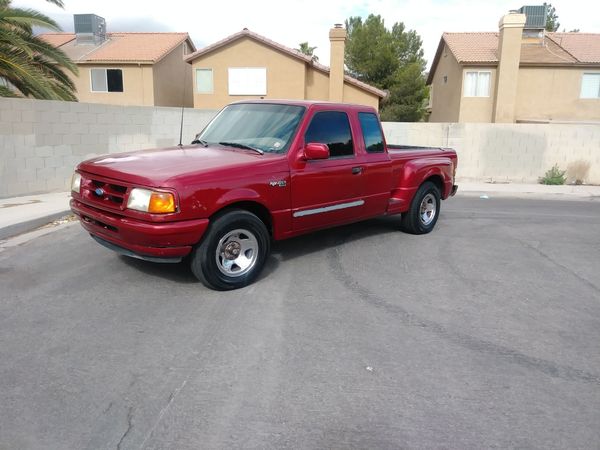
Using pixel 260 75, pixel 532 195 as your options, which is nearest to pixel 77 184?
pixel 532 195

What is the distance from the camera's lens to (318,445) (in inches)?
108

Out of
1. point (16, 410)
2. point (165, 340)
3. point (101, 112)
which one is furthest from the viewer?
point (101, 112)

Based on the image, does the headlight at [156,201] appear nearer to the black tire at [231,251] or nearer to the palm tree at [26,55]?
the black tire at [231,251]

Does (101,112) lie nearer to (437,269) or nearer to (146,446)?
(437,269)

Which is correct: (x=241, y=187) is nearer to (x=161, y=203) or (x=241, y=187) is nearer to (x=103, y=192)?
(x=161, y=203)

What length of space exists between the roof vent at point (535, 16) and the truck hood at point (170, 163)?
97.9ft

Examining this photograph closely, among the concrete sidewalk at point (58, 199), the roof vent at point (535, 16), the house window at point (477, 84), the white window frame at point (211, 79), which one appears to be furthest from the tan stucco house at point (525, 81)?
the white window frame at point (211, 79)

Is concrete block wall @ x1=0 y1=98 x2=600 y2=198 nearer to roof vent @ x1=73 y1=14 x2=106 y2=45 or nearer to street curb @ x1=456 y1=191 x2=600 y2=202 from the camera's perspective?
street curb @ x1=456 y1=191 x2=600 y2=202

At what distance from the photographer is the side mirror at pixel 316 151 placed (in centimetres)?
534

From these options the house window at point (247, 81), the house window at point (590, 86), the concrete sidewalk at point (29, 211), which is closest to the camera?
the concrete sidewalk at point (29, 211)

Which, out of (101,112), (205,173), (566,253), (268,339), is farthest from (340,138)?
(101,112)

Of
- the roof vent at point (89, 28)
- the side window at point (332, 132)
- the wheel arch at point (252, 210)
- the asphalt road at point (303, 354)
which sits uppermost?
the roof vent at point (89, 28)

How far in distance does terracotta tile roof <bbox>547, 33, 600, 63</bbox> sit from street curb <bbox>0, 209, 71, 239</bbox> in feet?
90.0

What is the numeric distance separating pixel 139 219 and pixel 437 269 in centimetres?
348
